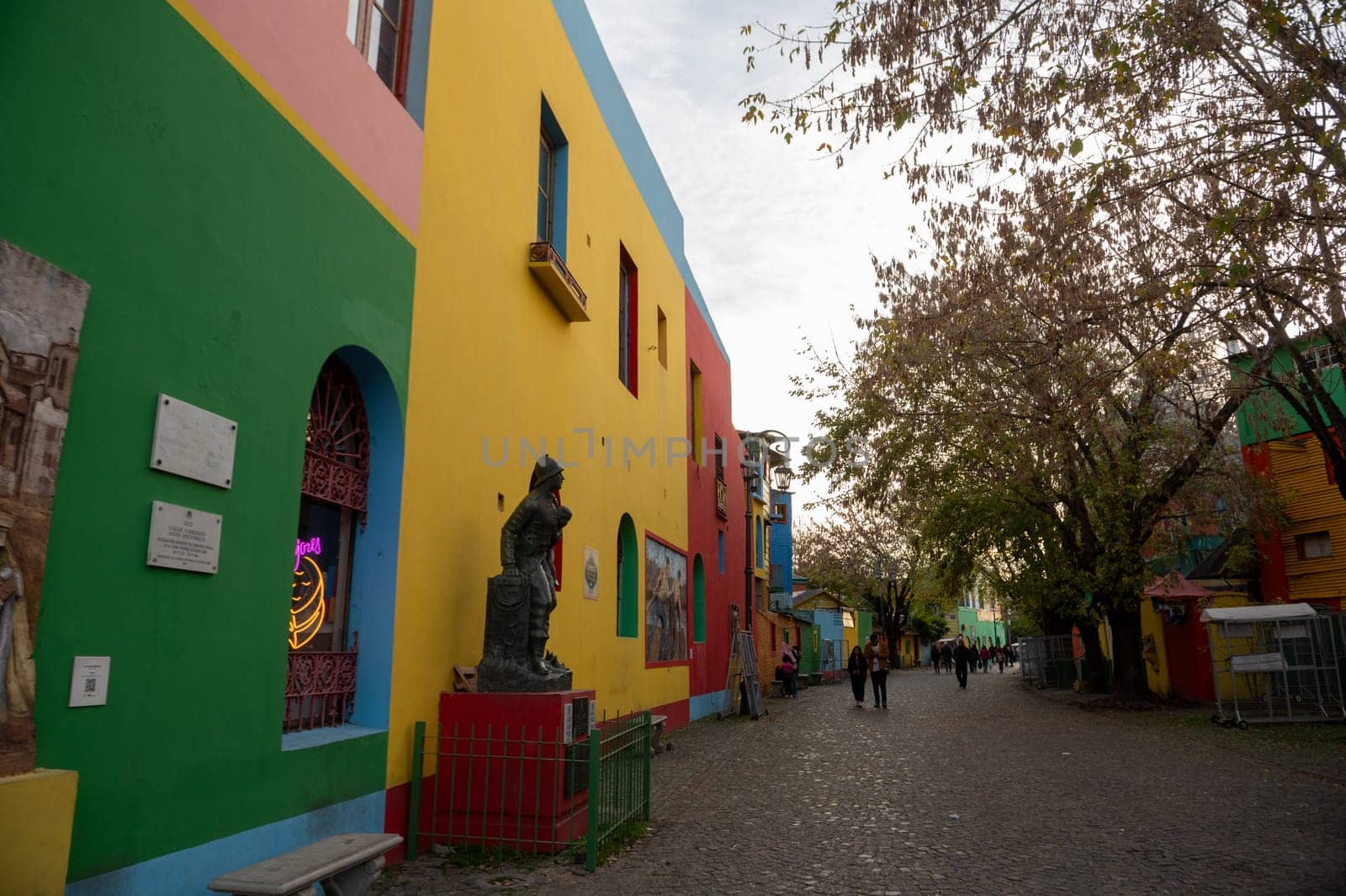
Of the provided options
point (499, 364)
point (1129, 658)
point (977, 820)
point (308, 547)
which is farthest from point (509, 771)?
point (1129, 658)

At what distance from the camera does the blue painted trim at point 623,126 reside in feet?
37.8

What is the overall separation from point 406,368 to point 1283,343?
1118 centimetres

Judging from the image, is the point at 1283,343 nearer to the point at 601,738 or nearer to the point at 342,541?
the point at 601,738

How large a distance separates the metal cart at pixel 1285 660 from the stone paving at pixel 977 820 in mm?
1281

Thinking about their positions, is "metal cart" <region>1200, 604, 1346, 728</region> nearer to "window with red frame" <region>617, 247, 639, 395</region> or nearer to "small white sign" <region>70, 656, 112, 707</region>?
"window with red frame" <region>617, 247, 639, 395</region>

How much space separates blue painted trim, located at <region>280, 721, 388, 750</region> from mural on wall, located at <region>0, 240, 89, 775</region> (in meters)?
1.83

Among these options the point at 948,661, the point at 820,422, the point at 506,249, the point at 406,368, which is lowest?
the point at 948,661

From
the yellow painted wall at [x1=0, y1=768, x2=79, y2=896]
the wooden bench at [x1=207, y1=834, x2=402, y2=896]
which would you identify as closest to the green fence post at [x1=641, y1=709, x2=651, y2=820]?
the wooden bench at [x1=207, y1=834, x2=402, y2=896]

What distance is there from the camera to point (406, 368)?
6.53 metres

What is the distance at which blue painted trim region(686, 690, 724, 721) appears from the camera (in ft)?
54.9

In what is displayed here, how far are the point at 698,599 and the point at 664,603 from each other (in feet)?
12.3

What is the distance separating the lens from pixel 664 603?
1495cm

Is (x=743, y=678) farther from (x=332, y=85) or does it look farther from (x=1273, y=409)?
(x=332, y=85)

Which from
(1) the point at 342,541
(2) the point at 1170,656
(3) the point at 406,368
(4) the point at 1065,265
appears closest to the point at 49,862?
(1) the point at 342,541
